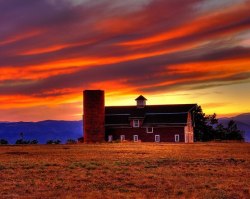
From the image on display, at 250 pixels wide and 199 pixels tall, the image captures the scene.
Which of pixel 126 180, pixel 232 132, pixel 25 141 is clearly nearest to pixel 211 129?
pixel 232 132

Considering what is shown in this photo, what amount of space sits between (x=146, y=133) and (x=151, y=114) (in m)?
3.96

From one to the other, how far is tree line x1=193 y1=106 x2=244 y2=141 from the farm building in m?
9.90

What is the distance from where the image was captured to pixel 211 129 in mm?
110812

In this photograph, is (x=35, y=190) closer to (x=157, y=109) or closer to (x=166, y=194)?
(x=166, y=194)

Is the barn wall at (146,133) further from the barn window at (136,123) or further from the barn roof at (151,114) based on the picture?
the barn roof at (151,114)

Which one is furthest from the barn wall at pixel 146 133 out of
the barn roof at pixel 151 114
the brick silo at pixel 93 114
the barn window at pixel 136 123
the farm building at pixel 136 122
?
the brick silo at pixel 93 114

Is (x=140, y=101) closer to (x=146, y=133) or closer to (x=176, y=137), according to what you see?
(x=146, y=133)

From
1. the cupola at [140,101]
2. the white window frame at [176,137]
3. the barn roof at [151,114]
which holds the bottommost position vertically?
the white window frame at [176,137]

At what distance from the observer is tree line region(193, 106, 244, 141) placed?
108188 mm

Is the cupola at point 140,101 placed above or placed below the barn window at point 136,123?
above

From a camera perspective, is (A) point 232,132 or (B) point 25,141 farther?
(A) point 232,132

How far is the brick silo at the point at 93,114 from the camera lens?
95312 millimetres

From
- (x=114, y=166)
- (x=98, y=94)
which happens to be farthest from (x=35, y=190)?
(x=98, y=94)

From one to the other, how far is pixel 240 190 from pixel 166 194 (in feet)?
10.3
